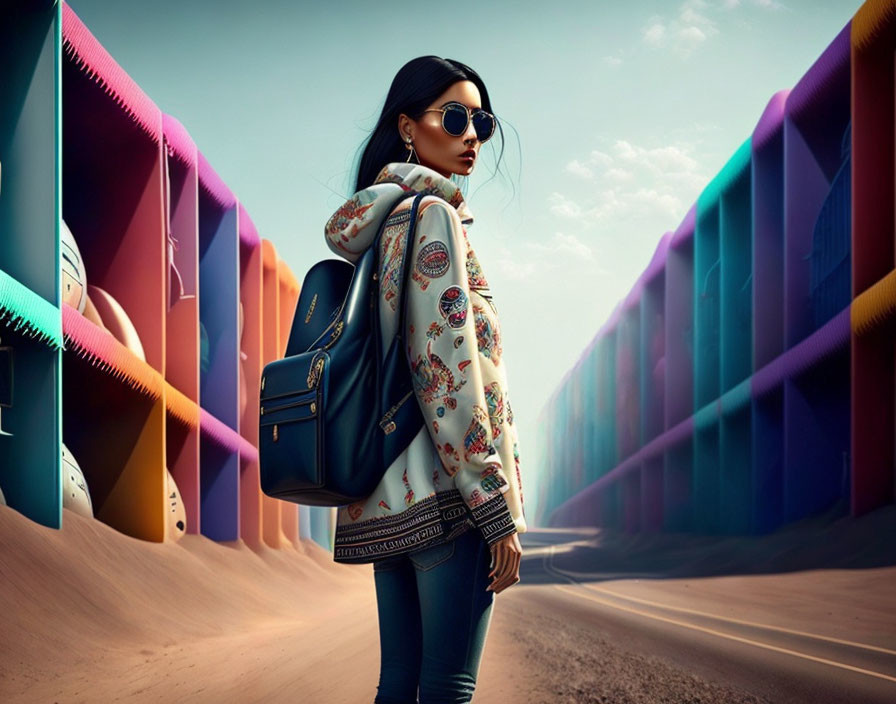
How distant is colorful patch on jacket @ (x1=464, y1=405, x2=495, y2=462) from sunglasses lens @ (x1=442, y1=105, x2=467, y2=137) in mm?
836

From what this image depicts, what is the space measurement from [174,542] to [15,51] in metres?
6.67

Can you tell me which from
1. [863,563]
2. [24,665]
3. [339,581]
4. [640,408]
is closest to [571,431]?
[640,408]

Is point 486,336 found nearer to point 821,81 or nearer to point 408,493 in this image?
point 408,493

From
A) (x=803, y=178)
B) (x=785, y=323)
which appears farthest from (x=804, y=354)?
(x=803, y=178)

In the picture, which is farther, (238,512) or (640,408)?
(640,408)

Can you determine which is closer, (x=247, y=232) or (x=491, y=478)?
(x=491, y=478)

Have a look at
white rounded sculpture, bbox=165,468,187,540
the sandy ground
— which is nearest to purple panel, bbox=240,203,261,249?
the sandy ground

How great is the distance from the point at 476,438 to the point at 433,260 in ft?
1.42

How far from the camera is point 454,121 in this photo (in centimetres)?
288

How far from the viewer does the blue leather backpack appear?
97.3 inches

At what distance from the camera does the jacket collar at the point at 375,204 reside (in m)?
2.70

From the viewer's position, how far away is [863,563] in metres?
13.9

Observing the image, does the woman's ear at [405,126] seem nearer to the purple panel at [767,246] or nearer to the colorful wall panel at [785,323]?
the colorful wall panel at [785,323]

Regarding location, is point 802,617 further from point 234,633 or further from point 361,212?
point 361,212
